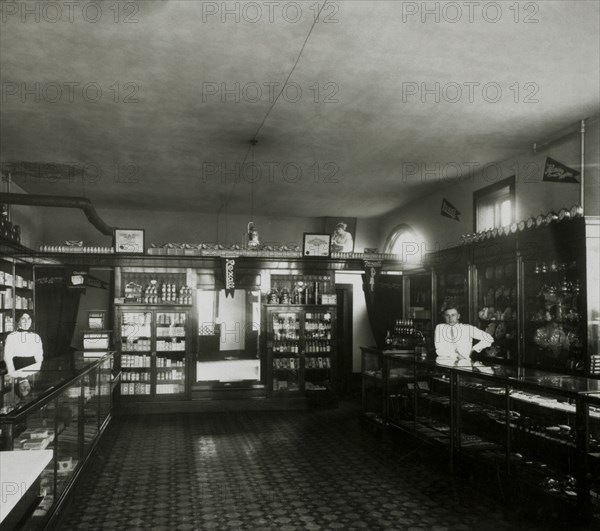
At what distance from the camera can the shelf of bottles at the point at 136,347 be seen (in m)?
9.71

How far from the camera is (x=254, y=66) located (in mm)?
5277

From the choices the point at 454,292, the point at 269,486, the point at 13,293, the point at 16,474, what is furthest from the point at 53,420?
the point at 454,292

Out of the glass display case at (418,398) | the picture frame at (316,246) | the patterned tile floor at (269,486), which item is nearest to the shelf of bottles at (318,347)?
the picture frame at (316,246)

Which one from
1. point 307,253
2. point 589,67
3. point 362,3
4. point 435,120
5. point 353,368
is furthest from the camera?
point 353,368

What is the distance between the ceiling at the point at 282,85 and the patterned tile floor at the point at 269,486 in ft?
12.8

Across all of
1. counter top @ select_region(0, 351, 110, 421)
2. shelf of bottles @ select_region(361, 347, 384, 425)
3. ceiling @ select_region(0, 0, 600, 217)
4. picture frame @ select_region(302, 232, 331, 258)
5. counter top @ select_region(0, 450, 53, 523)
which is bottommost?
shelf of bottles @ select_region(361, 347, 384, 425)

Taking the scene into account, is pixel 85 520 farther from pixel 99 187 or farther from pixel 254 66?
pixel 99 187

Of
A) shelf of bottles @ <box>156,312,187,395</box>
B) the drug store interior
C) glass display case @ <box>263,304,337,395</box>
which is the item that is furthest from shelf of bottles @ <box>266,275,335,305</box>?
shelf of bottles @ <box>156,312,187,395</box>

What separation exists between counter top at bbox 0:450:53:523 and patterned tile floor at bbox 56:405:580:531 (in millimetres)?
2154

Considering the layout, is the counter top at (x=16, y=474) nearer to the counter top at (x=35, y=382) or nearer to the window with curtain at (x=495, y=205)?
the counter top at (x=35, y=382)

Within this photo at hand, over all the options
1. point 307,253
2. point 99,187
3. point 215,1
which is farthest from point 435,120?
point 99,187

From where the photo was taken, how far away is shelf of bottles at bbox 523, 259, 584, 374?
640cm

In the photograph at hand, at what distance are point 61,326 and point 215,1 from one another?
30.0 ft

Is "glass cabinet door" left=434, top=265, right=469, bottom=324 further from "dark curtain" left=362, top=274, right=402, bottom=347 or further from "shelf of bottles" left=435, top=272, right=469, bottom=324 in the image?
"dark curtain" left=362, top=274, right=402, bottom=347
